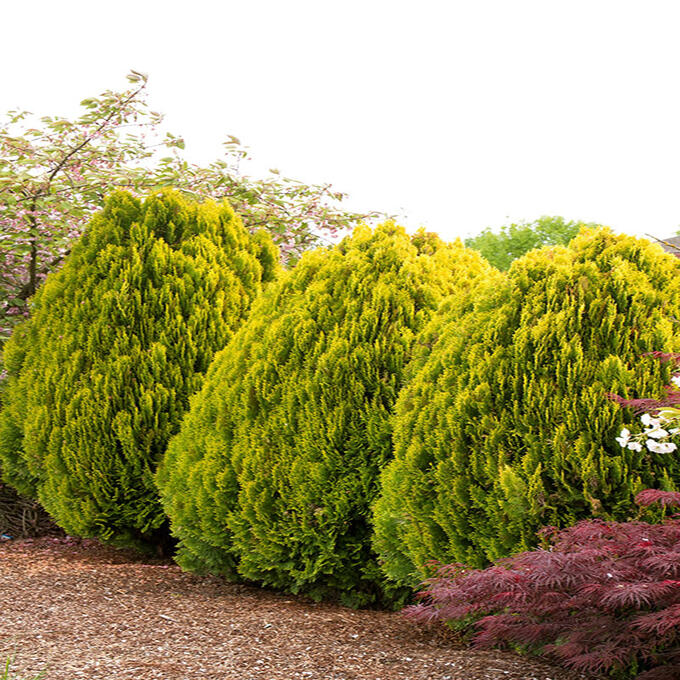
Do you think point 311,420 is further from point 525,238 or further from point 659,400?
point 525,238

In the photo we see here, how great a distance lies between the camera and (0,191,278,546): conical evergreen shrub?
20.2ft

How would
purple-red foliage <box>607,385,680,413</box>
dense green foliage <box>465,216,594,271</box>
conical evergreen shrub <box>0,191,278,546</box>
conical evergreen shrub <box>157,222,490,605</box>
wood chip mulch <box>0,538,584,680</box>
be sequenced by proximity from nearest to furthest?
1. purple-red foliage <box>607,385,680,413</box>
2. wood chip mulch <box>0,538,584,680</box>
3. conical evergreen shrub <box>157,222,490,605</box>
4. conical evergreen shrub <box>0,191,278,546</box>
5. dense green foliage <box>465,216,594,271</box>

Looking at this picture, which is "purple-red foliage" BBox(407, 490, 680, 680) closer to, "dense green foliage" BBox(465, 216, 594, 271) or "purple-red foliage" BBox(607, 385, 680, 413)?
"purple-red foliage" BBox(607, 385, 680, 413)

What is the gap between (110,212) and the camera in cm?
673

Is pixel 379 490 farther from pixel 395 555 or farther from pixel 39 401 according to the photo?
pixel 39 401

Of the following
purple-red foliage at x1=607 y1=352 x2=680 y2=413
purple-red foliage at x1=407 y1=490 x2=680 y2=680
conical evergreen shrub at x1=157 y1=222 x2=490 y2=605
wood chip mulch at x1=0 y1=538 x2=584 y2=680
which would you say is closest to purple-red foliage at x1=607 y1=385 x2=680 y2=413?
purple-red foliage at x1=607 y1=352 x2=680 y2=413

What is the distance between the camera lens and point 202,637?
4203mm

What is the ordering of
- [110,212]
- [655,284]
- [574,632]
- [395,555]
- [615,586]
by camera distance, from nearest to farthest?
[615,586] < [574,632] < [655,284] < [395,555] < [110,212]

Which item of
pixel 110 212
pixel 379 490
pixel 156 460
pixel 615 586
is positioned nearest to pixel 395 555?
pixel 379 490

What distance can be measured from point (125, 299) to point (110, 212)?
93 cm

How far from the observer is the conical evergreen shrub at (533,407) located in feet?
12.4

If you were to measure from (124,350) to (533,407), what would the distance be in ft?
11.4

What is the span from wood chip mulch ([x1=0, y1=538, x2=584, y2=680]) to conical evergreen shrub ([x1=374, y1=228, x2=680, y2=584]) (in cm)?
50

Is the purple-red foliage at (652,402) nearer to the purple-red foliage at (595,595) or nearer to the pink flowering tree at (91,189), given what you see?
the purple-red foliage at (595,595)
